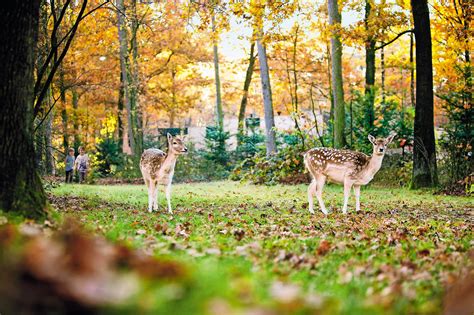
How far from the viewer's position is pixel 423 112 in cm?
1917

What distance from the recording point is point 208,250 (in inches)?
228

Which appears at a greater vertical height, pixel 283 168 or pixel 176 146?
pixel 176 146

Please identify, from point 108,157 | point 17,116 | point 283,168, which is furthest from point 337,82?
point 17,116

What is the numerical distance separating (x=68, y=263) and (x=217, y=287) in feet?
2.38

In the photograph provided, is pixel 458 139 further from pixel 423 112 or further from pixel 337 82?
pixel 337 82

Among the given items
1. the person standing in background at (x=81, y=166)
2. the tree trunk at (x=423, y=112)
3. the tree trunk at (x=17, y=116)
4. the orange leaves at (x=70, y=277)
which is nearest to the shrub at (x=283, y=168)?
the tree trunk at (x=423, y=112)

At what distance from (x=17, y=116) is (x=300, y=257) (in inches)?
141

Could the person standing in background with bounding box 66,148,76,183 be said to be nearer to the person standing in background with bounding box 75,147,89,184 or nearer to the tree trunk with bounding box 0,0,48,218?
the person standing in background with bounding box 75,147,89,184

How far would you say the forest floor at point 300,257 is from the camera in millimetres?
2381

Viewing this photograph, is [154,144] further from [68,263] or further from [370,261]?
[68,263]

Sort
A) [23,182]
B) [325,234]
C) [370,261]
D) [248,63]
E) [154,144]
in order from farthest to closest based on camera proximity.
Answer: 1. [248,63]
2. [154,144]
3. [325,234]
4. [23,182]
5. [370,261]

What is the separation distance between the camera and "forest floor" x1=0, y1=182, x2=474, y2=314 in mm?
2381

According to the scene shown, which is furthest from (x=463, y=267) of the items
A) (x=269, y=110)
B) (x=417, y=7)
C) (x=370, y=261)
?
(x=269, y=110)

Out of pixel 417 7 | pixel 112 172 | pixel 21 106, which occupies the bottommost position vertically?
pixel 112 172
